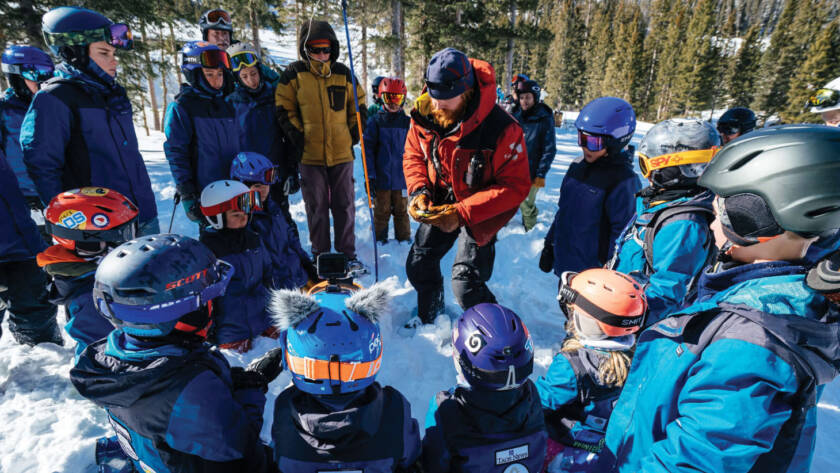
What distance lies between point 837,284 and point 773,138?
536mm

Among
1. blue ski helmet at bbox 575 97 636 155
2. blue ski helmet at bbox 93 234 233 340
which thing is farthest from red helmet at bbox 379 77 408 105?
blue ski helmet at bbox 93 234 233 340

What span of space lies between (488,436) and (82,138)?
3.99m

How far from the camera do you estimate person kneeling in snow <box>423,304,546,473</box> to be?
6.21ft

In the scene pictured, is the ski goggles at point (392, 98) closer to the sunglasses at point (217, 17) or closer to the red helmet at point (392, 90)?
the red helmet at point (392, 90)

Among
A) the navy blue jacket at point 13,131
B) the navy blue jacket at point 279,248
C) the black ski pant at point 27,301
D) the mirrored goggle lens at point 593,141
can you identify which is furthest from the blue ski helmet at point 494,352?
the navy blue jacket at point 13,131

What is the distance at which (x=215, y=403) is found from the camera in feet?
5.82

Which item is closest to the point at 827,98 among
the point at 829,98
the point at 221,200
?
the point at 829,98

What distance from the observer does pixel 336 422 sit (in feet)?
5.31

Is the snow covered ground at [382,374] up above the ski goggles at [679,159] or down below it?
below

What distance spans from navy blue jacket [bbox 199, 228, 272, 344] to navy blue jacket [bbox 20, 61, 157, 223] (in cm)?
95

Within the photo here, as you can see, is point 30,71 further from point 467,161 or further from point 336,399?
point 336,399

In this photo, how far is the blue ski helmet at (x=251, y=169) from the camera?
394 cm

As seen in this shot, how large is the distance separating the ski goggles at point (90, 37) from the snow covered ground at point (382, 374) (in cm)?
258

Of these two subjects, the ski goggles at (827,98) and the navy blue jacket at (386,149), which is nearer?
the ski goggles at (827,98)
